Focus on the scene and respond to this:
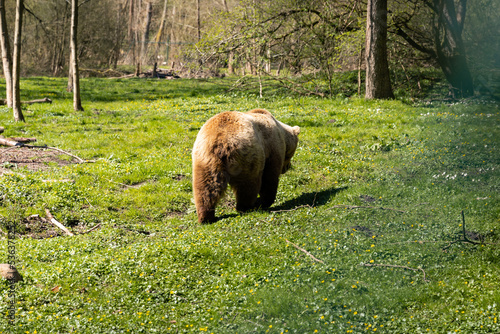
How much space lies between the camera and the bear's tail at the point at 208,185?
8.05 m

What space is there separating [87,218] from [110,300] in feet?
11.7

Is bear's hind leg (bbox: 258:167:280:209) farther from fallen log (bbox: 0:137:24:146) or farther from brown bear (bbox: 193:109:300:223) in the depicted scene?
fallen log (bbox: 0:137:24:146)

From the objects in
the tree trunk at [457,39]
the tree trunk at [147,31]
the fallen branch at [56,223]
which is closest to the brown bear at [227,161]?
the fallen branch at [56,223]

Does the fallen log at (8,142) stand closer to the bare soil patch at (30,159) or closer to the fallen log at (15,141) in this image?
the fallen log at (15,141)

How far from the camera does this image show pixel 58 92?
24797 millimetres

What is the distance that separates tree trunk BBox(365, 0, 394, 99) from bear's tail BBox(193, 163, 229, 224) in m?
12.0

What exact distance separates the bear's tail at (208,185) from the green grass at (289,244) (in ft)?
1.48

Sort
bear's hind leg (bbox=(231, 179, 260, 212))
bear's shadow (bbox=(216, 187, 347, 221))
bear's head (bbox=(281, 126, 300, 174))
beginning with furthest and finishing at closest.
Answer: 1. bear's head (bbox=(281, 126, 300, 174))
2. bear's shadow (bbox=(216, 187, 347, 221))
3. bear's hind leg (bbox=(231, 179, 260, 212))

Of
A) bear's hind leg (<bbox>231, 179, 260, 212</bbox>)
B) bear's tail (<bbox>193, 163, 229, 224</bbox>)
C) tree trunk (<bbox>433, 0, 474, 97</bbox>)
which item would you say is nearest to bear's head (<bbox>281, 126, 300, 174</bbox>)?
bear's hind leg (<bbox>231, 179, 260, 212</bbox>)

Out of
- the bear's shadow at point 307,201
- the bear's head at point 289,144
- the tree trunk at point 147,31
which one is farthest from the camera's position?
the tree trunk at point 147,31

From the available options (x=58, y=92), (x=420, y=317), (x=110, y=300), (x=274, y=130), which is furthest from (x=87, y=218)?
(x=58, y=92)

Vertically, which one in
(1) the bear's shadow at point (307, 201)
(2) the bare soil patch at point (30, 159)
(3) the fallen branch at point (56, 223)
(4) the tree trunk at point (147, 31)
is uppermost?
(4) the tree trunk at point (147, 31)

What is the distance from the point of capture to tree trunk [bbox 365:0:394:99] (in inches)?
688

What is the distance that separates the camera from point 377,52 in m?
17.9
